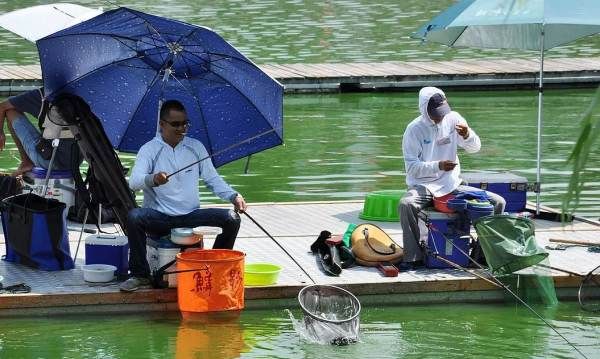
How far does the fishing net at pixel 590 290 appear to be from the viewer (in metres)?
8.12

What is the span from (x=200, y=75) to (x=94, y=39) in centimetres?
72

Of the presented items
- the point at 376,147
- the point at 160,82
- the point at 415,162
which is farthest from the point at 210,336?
the point at 376,147

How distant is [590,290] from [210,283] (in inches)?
96.4

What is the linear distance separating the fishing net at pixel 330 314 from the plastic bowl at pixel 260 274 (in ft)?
1.55

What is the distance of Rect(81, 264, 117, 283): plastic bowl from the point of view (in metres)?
7.83

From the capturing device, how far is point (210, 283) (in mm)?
7508

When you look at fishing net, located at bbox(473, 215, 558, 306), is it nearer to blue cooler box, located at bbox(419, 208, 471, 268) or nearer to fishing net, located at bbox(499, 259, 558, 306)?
fishing net, located at bbox(499, 259, 558, 306)

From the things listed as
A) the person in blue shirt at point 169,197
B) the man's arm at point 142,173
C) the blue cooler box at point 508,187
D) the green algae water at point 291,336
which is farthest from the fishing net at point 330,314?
the blue cooler box at point 508,187

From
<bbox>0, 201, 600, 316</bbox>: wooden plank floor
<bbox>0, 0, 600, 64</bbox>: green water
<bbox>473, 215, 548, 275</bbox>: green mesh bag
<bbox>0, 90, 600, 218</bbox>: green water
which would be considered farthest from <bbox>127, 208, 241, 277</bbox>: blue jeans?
<bbox>0, 0, 600, 64</bbox>: green water

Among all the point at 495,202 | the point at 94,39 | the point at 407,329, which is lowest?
the point at 407,329

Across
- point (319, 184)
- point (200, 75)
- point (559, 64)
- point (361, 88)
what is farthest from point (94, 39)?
point (559, 64)

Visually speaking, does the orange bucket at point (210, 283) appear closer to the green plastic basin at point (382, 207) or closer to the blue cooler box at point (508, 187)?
the green plastic basin at point (382, 207)

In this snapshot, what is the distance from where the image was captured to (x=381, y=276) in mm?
8234

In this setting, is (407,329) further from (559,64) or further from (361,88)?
(559,64)
